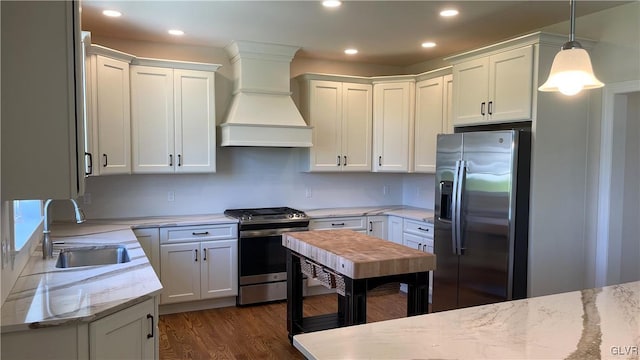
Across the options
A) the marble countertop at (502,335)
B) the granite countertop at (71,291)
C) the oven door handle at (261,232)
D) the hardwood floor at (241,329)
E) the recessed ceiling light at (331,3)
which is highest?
the recessed ceiling light at (331,3)

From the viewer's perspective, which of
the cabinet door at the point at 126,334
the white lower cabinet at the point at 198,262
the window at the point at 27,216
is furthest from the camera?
the white lower cabinet at the point at 198,262

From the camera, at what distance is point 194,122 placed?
4559 mm

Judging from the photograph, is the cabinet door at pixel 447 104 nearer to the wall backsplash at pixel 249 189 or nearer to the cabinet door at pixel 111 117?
the wall backsplash at pixel 249 189

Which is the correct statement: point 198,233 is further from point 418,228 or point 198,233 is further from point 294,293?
point 418,228

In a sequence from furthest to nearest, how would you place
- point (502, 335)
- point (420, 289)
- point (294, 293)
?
point (294, 293)
point (420, 289)
point (502, 335)

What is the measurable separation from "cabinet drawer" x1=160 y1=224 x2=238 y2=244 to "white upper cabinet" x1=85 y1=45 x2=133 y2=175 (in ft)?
2.19

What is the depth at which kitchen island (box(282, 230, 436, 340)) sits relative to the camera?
2.78 meters

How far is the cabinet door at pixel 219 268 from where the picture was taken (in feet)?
14.5

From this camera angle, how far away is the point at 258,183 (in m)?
5.18

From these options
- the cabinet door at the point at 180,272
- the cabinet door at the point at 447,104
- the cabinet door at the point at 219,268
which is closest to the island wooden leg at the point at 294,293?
the cabinet door at the point at 219,268

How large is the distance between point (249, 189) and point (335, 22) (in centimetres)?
206

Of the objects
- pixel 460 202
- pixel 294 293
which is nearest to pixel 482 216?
pixel 460 202

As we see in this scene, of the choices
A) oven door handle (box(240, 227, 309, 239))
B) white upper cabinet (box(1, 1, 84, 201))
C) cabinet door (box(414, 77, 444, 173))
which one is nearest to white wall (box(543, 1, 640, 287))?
cabinet door (box(414, 77, 444, 173))

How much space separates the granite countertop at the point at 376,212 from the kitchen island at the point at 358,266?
139cm
